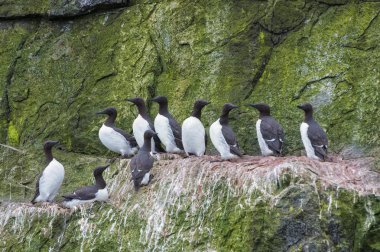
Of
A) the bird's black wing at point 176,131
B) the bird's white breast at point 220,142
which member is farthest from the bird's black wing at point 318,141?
the bird's black wing at point 176,131

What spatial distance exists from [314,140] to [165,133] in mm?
2300

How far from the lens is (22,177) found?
49.7ft

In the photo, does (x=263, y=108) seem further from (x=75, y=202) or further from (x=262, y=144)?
(x=75, y=202)

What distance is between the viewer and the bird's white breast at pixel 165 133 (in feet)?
45.5

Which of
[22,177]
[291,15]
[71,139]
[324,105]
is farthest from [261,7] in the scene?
[22,177]

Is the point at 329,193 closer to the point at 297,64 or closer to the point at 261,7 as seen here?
the point at 297,64

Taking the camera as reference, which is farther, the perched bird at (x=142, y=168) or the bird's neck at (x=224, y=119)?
the bird's neck at (x=224, y=119)

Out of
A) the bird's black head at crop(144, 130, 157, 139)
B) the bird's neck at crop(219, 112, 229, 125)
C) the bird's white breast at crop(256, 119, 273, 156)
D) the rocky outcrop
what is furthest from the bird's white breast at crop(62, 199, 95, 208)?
the bird's white breast at crop(256, 119, 273, 156)

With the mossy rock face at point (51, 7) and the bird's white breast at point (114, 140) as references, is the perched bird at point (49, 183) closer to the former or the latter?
the bird's white breast at point (114, 140)

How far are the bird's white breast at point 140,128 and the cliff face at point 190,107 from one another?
1.89 ft

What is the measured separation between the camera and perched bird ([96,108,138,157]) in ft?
46.4

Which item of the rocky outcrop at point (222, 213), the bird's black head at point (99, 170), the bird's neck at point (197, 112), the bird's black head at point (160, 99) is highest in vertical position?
the bird's black head at point (160, 99)

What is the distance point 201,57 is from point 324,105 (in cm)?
225

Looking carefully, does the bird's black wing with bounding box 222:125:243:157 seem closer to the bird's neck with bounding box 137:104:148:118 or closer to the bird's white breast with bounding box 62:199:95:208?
the bird's neck with bounding box 137:104:148:118
